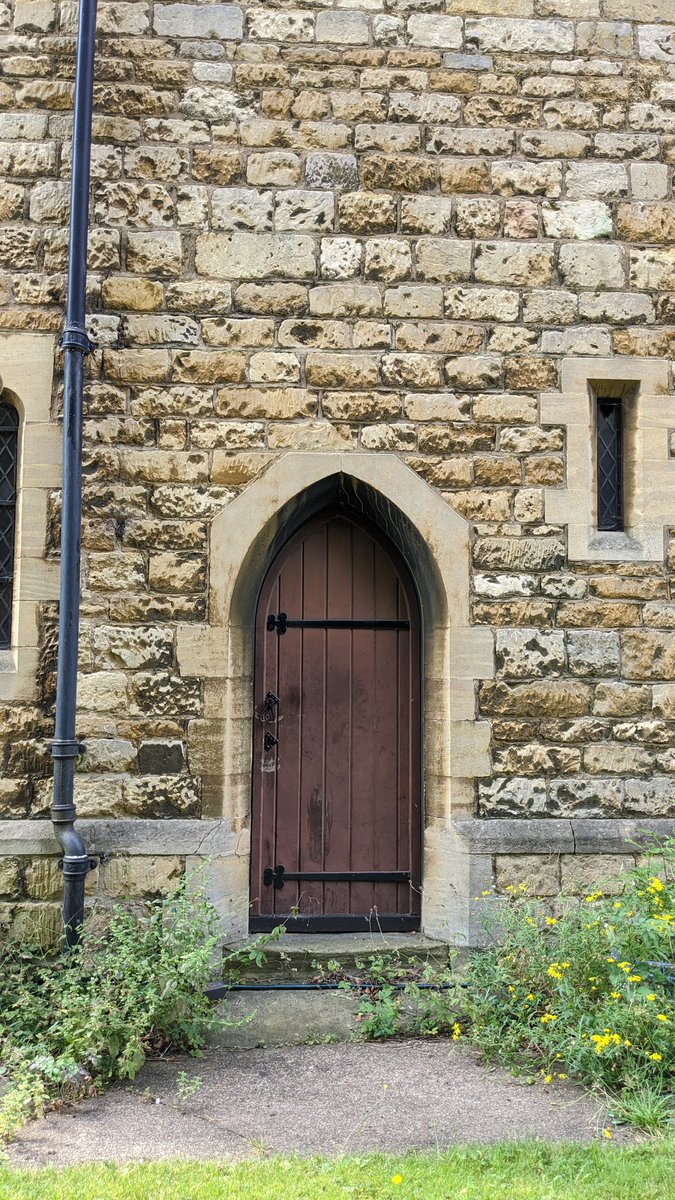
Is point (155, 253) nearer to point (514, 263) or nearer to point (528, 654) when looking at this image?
point (514, 263)

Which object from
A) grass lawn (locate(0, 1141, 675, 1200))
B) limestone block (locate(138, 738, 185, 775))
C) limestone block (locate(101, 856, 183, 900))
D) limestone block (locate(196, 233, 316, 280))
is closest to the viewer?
grass lawn (locate(0, 1141, 675, 1200))

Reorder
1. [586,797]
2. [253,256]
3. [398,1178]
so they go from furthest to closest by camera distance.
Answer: [253,256], [586,797], [398,1178]

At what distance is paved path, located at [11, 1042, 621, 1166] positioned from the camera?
306 cm

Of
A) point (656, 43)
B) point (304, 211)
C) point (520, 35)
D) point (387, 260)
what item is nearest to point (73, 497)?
point (304, 211)

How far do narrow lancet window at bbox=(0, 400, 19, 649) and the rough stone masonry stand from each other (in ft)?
0.77

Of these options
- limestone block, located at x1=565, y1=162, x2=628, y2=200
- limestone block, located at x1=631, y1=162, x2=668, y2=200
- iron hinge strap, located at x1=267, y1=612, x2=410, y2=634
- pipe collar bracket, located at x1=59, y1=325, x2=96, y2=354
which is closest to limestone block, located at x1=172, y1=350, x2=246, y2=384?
pipe collar bracket, located at x1=59, y1=325, x2=96, y2=354

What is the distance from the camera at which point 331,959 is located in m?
4.43

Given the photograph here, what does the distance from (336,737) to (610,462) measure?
2.01m

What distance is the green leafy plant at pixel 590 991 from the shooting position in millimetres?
3451

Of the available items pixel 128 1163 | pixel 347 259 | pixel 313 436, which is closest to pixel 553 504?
pixel 313 436

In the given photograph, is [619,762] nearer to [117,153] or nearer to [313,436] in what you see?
[313,436]

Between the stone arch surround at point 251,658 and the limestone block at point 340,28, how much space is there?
2152mm

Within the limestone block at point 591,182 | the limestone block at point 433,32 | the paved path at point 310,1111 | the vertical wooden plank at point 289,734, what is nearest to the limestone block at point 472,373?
the limestone block at point 591,182

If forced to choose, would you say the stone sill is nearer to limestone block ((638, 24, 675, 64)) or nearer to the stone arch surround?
the stone arch surround
